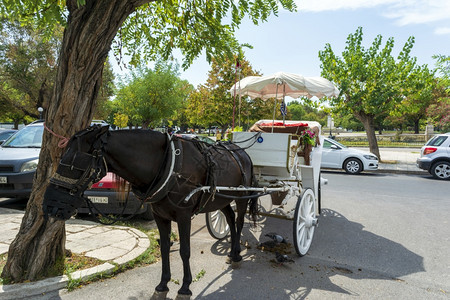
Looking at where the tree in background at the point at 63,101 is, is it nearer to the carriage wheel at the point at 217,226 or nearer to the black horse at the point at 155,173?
the black horse at the point at 155,173

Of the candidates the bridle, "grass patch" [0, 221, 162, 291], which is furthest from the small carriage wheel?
the bridle

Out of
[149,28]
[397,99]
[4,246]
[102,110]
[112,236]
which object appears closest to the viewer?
[4,246]

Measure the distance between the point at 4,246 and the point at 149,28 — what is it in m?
4.50

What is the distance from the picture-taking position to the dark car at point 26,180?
5809mm

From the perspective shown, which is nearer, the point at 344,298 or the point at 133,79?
the point at 344,298

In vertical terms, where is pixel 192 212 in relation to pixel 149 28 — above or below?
below

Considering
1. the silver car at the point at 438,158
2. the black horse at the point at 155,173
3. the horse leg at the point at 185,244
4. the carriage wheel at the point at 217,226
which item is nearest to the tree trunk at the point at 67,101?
the black horse at the point at 155,173

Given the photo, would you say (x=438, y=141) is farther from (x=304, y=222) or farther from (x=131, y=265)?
(x=131, y=265)

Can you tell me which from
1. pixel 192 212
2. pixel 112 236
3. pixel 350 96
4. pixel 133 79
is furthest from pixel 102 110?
pixel 192 212

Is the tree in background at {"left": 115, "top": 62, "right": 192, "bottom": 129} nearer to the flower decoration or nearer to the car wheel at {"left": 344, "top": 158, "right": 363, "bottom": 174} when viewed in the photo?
the car wheel at {"left": 344, "top": 158, "right": 363, "bottom": 174}

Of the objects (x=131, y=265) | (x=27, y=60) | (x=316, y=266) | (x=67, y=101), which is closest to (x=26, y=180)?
(x=131, y=265)

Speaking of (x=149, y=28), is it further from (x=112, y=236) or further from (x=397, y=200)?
(x=397, y=200)

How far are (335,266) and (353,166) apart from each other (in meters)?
10.6

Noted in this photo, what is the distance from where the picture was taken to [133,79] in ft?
82.4
